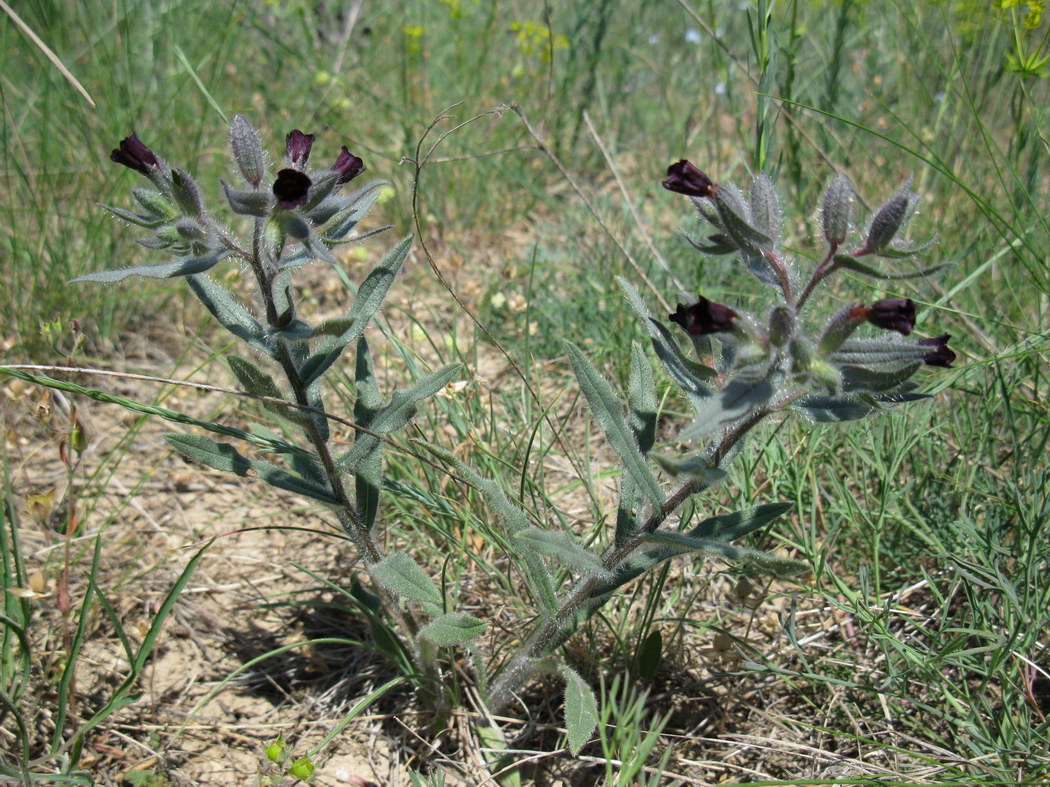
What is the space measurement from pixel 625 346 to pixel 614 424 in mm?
1565

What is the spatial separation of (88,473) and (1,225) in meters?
1.39

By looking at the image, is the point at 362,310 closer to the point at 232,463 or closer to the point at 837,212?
the point at 232,463

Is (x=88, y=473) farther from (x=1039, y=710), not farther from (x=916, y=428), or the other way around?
(x=1039, y=710)

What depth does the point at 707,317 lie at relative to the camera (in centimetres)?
172

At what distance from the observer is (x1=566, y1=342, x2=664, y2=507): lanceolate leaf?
198 centimetres

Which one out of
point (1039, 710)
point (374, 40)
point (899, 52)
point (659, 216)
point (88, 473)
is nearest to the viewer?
point (1039, 710)

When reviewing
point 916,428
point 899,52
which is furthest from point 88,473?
point 899,52

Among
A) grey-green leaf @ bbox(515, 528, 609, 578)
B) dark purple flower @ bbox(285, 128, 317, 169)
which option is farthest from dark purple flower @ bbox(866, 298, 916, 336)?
dark purple flower @ bbox(285, 128, 317, 169)

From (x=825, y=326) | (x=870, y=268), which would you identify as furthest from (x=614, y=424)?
(x=870, y=268)

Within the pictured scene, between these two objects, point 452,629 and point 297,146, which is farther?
point 452,629

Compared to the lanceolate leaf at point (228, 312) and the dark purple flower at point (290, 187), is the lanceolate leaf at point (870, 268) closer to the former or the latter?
the dark purple flower at point (290, 187)

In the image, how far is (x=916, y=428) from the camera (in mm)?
2895

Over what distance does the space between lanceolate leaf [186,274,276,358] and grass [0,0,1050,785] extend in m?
0.77

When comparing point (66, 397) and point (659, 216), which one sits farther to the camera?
point (659, 216)
